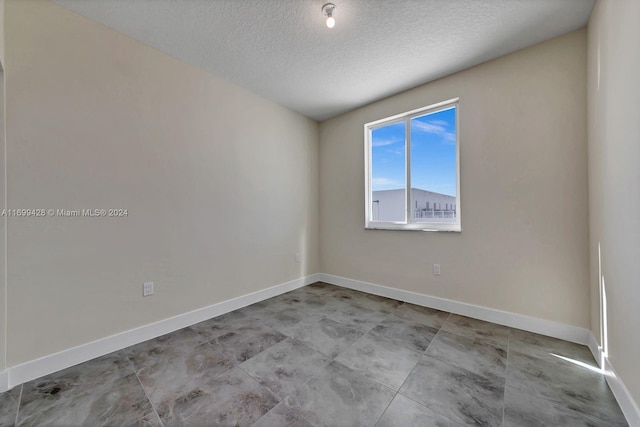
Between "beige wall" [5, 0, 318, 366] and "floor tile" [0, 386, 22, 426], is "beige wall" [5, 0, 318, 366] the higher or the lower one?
the higher one

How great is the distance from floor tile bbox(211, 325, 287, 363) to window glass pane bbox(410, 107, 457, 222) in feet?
6.94

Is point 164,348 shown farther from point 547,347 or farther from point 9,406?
point 547,347

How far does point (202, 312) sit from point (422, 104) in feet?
11.1

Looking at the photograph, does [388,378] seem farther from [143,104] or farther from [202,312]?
[143,104]

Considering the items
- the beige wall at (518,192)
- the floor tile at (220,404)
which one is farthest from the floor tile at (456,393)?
the beige wall at (518,192)

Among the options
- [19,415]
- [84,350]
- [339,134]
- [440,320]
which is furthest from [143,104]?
[440,320]

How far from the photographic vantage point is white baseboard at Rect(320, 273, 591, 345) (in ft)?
6.61

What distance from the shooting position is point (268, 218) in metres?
3.19

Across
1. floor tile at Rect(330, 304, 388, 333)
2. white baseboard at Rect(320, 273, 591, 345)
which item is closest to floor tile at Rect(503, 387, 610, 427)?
white baseboard at Rect(320, 273, 591, 345)

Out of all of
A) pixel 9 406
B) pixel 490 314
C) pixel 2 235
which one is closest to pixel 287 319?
pixel 9 406

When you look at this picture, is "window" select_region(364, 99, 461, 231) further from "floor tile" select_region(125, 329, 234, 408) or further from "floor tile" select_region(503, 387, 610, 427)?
"floor tile" select_region(125, 329, 234, 408)

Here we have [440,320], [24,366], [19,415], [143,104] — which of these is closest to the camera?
[19,415]

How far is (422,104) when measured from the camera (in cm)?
284

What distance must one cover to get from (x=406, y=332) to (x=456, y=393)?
0.75 metres
